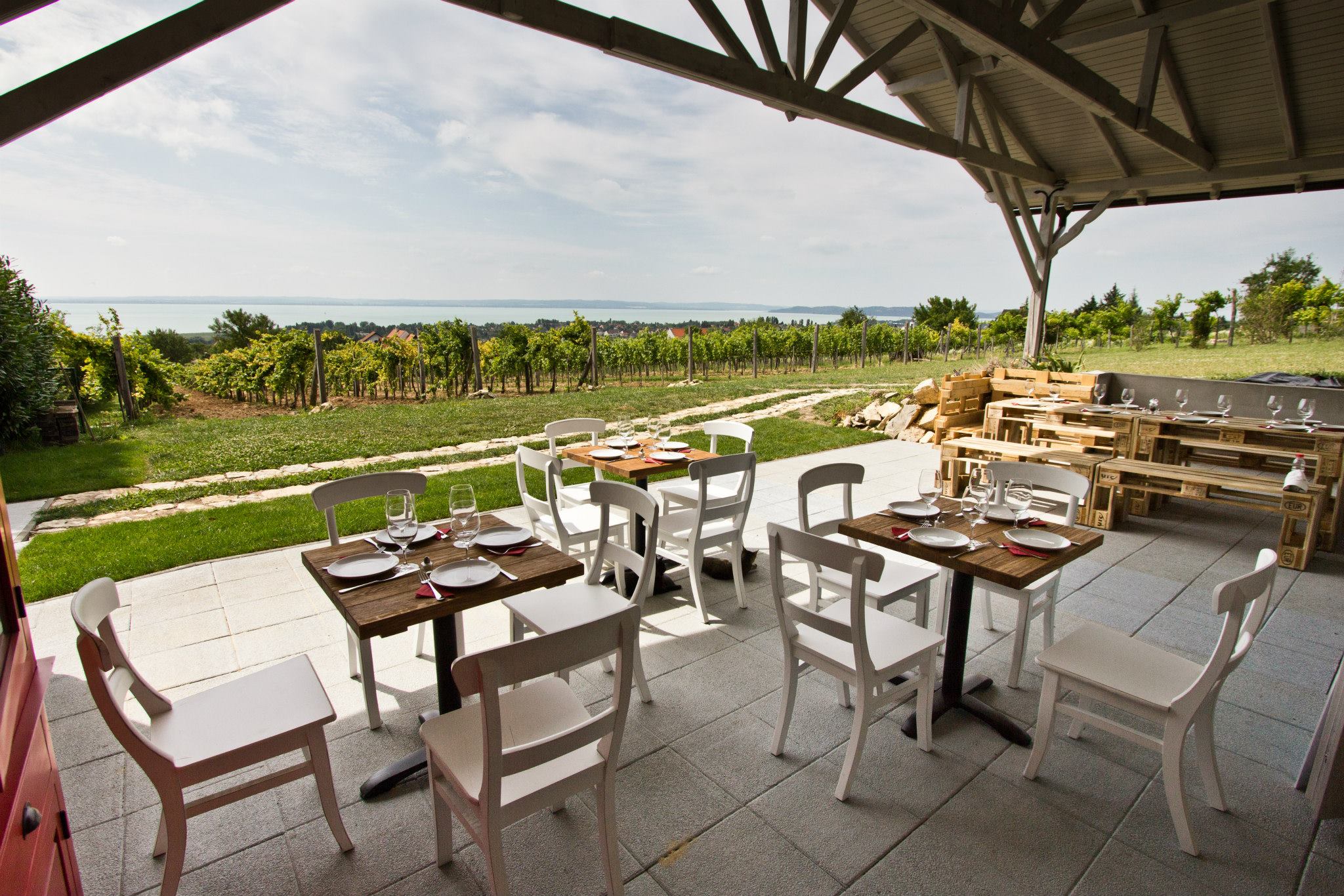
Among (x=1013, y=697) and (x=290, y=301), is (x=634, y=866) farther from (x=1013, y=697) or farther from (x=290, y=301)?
(x=290, y=301)

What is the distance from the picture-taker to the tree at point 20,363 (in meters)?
6.46

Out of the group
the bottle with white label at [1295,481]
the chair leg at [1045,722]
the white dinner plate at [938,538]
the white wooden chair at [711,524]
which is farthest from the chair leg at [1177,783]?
the bottle with white label at [1295,481]

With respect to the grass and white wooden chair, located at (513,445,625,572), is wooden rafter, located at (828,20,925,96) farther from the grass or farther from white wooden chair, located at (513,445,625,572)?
white wooden chair, located at (513,445,625,572)

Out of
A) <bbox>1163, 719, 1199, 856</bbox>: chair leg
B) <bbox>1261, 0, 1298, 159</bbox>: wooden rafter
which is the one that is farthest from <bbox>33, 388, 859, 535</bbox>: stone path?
<bbox>1261, 0, 1298, 159</bbox>: wooden rafter

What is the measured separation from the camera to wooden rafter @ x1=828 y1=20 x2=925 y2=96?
488 cm

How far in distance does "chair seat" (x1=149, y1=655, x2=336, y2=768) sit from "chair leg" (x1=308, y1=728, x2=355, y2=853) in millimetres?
49

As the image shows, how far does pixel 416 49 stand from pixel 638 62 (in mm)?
14585

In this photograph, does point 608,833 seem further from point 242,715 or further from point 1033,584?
point 1033,584

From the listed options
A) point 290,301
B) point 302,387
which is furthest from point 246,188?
point 302,387

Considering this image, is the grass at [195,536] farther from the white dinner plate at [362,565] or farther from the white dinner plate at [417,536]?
the white dinner plate at [362,565]

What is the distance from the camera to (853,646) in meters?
2.00

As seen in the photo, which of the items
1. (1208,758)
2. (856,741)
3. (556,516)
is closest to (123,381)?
(556,516)

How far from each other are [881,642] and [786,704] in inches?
15.8

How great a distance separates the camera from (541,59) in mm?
15984
